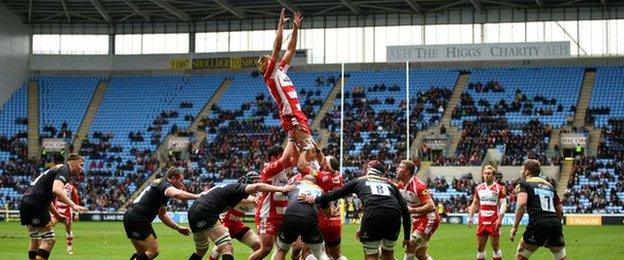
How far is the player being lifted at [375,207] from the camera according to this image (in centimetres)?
1673

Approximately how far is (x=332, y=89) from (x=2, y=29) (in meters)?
25.4

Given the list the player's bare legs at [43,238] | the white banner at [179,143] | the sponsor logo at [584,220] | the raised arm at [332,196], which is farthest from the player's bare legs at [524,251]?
the white banner at [179,143]

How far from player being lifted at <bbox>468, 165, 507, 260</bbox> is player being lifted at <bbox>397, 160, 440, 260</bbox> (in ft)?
7.90

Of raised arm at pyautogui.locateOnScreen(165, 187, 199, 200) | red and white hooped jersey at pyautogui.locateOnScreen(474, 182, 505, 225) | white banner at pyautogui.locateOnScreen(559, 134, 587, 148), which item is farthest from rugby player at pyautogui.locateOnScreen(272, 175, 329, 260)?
white banner at pyautogui.locateOnScreen(559, 134, 587, 148)

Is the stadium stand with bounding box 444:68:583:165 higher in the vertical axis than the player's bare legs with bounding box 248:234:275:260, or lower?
higher

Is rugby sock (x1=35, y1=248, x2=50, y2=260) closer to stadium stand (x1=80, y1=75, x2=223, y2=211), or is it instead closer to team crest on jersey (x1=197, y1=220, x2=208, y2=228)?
team crest on jersey (x1=197, y1=220, x2=208, y2=228)

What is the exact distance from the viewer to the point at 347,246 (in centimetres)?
3272

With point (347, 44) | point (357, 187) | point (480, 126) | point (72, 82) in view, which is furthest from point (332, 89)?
point (357, 187)

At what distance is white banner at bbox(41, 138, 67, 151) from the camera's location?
2795 inches

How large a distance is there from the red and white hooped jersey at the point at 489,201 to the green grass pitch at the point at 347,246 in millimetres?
2423

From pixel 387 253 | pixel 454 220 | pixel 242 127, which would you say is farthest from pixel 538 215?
pixel 242 127

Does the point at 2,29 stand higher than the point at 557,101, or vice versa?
the point at 2,29

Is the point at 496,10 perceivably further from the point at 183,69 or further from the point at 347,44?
the point at 183,69

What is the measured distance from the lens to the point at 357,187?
55.6 feet
